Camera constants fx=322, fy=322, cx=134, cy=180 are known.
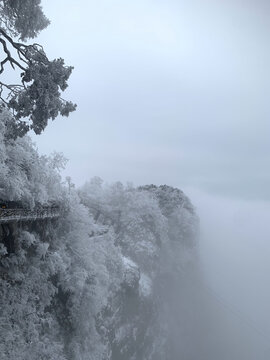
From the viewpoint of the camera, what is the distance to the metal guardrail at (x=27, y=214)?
725 inches

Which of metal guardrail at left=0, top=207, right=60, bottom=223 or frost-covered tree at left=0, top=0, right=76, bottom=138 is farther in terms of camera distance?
metal guardrail at left=0, top=207, right=60, bottom=223

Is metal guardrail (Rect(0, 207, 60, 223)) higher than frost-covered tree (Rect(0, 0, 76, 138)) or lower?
lower

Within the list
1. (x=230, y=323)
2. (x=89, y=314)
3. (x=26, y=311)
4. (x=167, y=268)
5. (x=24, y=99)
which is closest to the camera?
(x=24, y=99)

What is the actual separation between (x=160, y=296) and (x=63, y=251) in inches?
1421

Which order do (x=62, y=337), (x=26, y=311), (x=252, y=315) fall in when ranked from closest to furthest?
(x=26, y=311)
(x=62, y=337)
(x=252, y=315)

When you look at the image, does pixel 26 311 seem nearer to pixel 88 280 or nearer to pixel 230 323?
pixel 88 280

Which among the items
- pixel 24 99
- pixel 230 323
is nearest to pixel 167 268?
pixel 230 323

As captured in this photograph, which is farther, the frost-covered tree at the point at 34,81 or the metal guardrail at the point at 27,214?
the metal guardrail at the point at 27,214

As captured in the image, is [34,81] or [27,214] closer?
[34,81]

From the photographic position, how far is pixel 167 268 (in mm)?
64812

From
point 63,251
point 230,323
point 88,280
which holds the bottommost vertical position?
point 230,323

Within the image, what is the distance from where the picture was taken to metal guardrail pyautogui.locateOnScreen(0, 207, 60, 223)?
18.4 metres

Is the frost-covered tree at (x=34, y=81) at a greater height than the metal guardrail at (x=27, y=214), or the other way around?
the frost-covered tree at (x=34, y=81)

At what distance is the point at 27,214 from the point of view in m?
21.4
